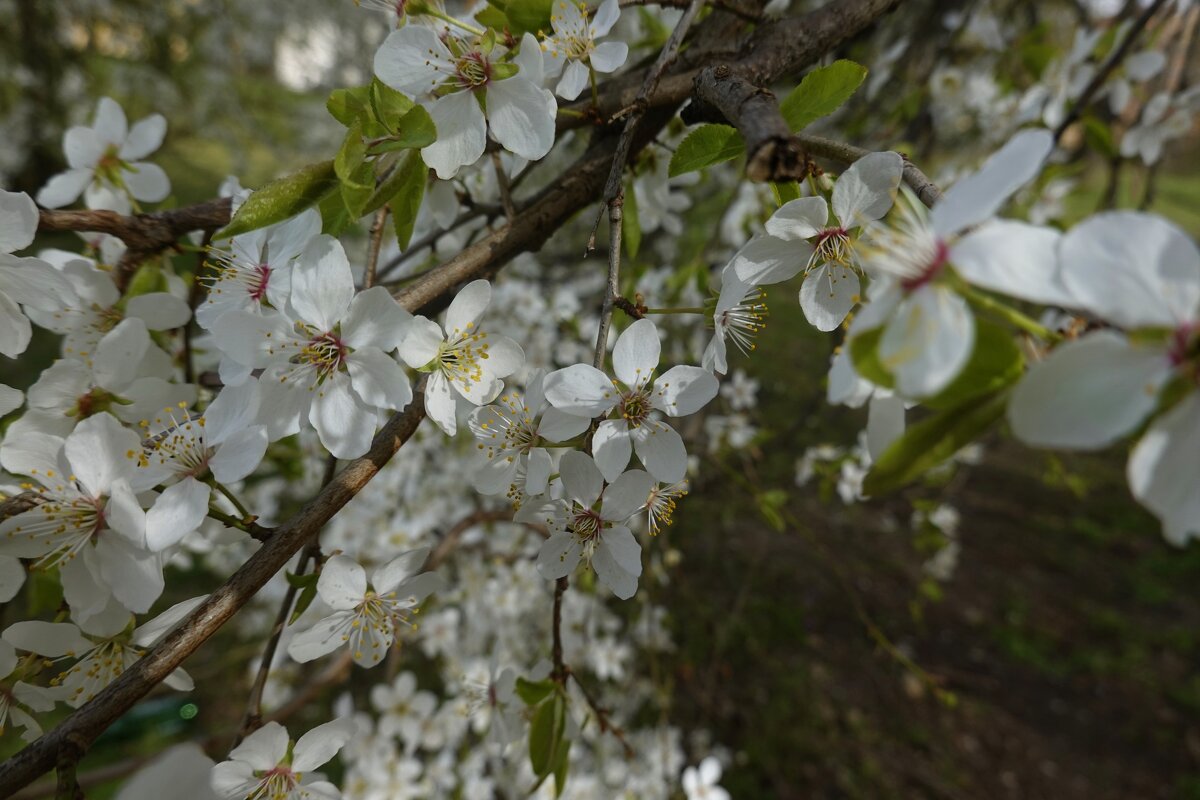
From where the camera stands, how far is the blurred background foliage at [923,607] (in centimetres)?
233

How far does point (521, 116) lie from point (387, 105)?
130mm

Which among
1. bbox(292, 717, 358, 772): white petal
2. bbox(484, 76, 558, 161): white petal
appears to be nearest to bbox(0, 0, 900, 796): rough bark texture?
bbox(484, 76, 558, 161): white petal

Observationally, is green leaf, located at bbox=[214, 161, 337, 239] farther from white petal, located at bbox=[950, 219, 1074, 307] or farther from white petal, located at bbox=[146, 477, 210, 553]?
white petal, located at bbox=[950, 219, 1074, 307]

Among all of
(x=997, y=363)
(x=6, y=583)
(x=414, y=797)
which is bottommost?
(x=414, y=797)

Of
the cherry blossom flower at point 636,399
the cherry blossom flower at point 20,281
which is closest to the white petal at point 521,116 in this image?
the cherry blossom flower at point 636,399

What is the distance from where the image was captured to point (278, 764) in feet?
2.17

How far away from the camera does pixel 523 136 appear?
0.64m

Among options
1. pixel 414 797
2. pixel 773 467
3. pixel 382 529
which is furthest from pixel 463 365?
pixel 773 467

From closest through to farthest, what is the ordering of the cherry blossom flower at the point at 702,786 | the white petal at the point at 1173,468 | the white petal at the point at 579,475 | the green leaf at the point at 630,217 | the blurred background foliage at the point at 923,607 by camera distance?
1. the white petal at the point at 1173,468
2. the white petal at the point at 579,475
3. the green leaf at the point at 630,217
4. the cherry blossom flower at the point at 702,786
5. the blurred background foliage at the point at 923,607

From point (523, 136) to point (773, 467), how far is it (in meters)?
3.93

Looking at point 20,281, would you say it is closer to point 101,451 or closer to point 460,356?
point 101,451

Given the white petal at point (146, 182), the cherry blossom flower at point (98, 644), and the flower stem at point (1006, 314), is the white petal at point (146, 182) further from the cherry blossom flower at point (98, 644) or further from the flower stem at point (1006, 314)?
the flower stem at point (1006, 314)

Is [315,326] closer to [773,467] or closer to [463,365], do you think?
[463,365]

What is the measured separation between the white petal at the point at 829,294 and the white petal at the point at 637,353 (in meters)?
0.16
